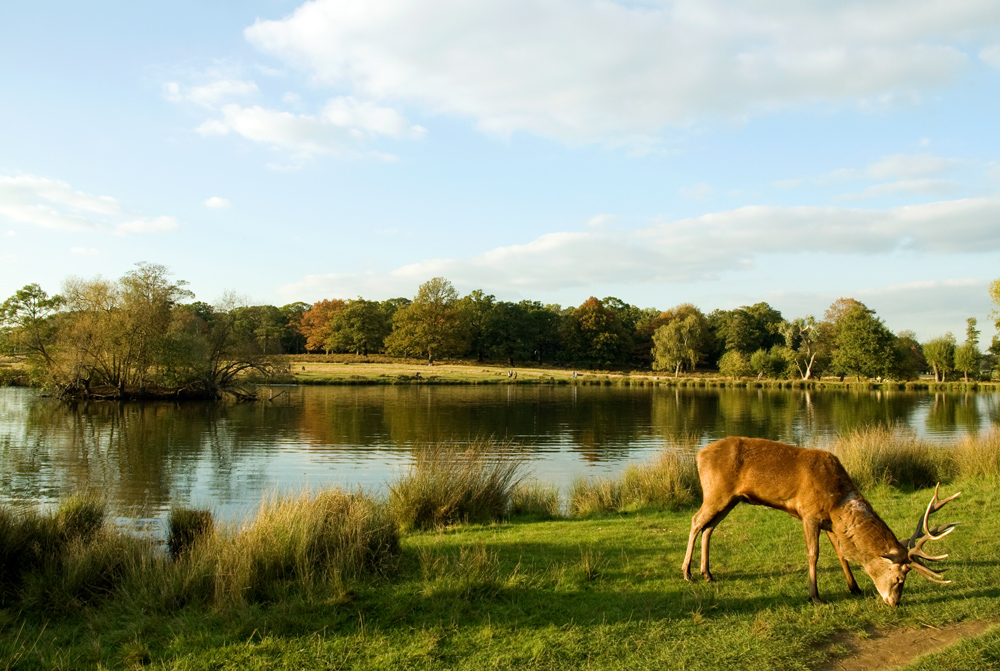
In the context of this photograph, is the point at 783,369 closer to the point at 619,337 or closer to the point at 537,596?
the point at 619,337

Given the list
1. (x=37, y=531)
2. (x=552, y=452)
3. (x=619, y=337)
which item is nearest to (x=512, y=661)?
(x=37, y=531)

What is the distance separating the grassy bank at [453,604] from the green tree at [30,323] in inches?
1766

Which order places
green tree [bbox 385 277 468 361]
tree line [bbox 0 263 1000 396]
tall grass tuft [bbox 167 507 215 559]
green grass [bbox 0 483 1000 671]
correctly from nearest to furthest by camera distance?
green grass [bbox 0 483 1000 671] → tall grass tuft [bbox 167 507 215 559] → tree line [bbox 0 263 1000 396] → green tree [bbox 385 277 468 361]

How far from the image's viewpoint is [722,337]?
99.3 meters

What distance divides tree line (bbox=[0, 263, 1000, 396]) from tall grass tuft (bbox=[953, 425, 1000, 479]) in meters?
17.0

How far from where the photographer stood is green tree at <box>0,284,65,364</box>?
4431cm

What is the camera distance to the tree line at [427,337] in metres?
42.9

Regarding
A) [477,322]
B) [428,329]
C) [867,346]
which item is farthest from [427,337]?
[867,346]

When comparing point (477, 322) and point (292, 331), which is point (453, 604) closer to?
point (477, 322)

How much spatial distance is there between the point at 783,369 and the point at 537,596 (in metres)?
81.0

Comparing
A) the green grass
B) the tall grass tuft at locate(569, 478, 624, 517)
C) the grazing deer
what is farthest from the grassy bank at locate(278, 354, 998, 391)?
the grazing deer

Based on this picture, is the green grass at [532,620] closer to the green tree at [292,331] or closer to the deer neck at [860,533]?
the deer neck at [860,533]

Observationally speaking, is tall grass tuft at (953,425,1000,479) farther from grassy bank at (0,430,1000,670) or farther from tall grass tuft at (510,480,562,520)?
tall grass tuft at (510,480,562,520)

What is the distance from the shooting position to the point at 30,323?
150ft
